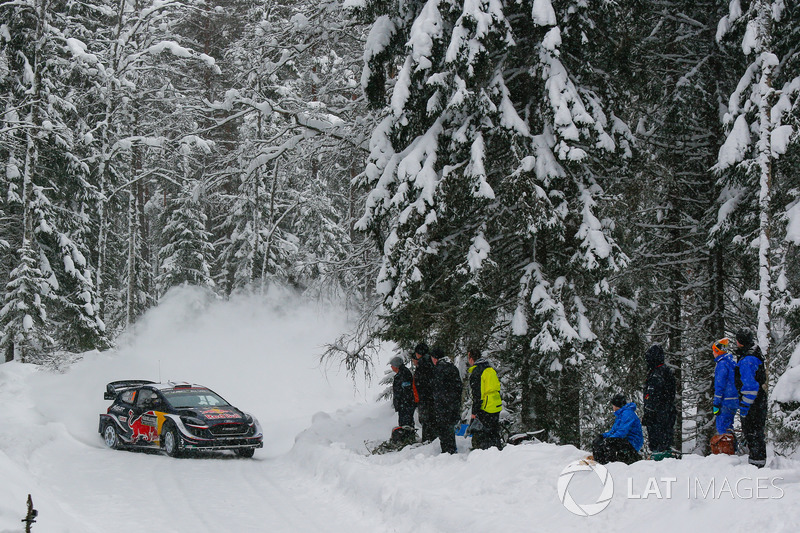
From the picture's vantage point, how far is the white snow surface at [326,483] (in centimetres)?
673

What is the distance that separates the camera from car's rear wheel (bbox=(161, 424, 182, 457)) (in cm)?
1549

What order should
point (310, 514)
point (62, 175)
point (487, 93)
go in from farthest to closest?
point (62, 175) → point (487, 93) → point (310, 514)

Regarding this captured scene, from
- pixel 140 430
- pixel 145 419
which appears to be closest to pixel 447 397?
pixel 145 419

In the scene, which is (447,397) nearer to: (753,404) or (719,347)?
(719,347)

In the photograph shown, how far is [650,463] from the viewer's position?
301 inches

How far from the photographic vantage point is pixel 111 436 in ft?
57.5

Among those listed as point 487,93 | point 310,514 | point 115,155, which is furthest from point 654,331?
point 115,155

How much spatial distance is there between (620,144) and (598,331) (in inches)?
142

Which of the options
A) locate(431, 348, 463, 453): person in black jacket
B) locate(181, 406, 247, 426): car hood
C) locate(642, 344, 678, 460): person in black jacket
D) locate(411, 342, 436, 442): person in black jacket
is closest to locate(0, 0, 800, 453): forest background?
locate(411, 342, 436, 442): person in black jacket

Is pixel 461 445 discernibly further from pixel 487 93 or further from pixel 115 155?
pixel 115 155

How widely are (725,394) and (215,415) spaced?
10.7m

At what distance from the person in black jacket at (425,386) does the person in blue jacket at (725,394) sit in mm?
5152

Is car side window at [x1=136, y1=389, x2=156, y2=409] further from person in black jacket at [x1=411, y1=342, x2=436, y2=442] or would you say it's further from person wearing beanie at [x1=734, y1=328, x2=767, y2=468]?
person wearing beanie at [x1=734, y1=328, x2=767, y2=468]

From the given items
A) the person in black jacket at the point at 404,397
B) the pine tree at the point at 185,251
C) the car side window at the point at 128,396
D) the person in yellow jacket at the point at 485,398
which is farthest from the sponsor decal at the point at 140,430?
the pine tree at the point at 185,251
